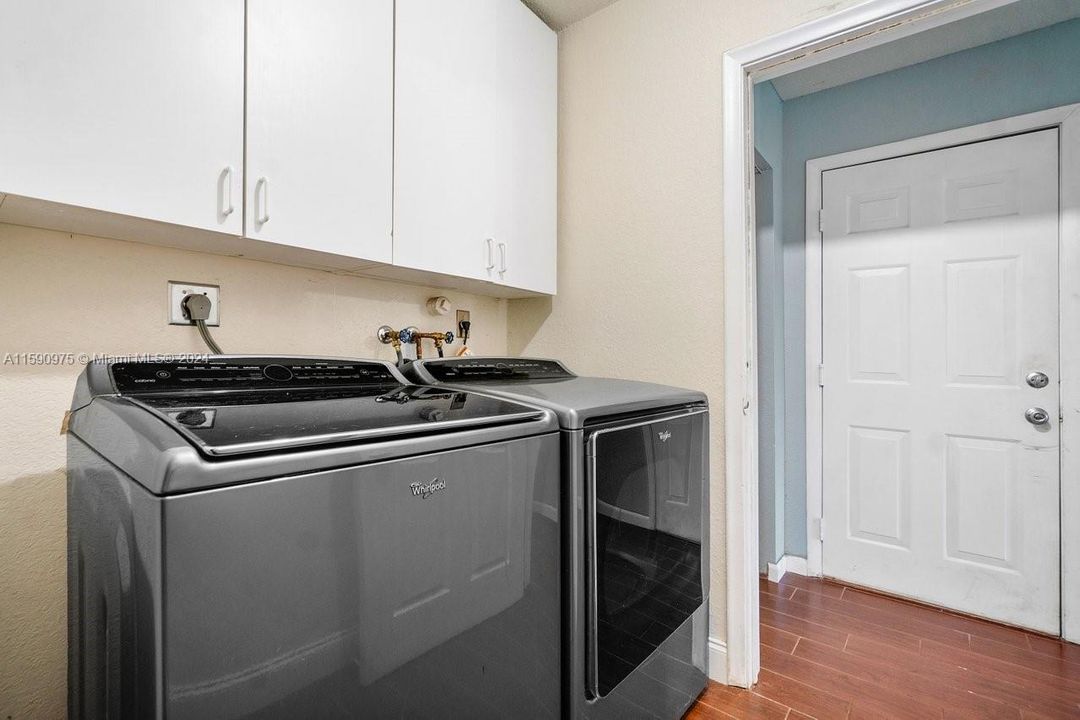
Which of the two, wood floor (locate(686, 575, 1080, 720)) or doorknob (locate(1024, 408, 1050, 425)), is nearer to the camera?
wood floor (locate(686, 575, 1080, 720))

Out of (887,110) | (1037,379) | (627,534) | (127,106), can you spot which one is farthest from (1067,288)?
(127,106)

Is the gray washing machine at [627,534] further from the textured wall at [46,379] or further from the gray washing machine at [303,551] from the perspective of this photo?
the textured wall at [46,379]

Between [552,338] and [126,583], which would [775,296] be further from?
[126,583]

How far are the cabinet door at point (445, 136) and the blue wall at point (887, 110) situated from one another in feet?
5.96

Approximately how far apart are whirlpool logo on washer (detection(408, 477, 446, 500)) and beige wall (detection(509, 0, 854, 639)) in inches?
45.7

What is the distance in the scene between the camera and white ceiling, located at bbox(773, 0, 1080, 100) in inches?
79.1

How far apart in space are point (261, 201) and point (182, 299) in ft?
1.22

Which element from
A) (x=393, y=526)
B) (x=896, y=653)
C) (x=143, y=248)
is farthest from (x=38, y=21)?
(x=896, y=653)

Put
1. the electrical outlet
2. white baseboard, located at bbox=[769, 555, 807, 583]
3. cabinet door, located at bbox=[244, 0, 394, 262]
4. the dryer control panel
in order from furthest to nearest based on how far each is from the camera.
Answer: white baseboard, located at bbox=[769, 555, 807, 583], the dryer control panel, the electrical outlet, cabinet door, located at bbox=[244, 0, 394, 262]

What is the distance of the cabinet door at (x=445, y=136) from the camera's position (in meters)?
1.47

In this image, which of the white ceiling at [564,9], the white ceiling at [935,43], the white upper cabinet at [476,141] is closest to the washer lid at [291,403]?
the white upper cabinet at [476,141]

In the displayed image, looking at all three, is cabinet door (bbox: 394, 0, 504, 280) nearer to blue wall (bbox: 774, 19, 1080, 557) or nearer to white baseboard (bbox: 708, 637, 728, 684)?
white baseboard (bbox: 708, 637, 728, 684)

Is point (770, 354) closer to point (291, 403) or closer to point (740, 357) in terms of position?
point (740, 357)

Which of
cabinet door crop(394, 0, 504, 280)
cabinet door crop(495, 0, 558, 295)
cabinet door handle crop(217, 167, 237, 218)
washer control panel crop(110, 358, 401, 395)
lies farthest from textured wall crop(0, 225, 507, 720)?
cabinet door crop(495, 0, 558, 295)
